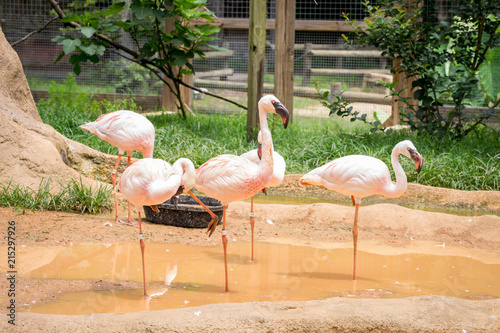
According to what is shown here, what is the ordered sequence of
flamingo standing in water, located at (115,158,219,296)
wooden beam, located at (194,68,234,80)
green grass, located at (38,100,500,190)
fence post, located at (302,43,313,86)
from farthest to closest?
wooden beam, located at (194,68,234,80), fence post, located at (302,43,313,86), green grass, located at (38,100,500,190), flamingo standing in water, located at (115,158,219,296)

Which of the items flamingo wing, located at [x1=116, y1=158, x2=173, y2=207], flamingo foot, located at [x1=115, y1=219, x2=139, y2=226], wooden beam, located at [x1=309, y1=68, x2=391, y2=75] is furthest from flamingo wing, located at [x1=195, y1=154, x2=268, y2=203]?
wooden beam, located at [x1=309, y1=68, x2=391, y2=75]

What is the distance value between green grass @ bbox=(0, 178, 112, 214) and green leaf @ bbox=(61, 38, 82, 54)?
10.5ft

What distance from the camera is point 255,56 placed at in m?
7.41

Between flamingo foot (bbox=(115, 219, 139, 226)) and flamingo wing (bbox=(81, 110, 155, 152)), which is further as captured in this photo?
flamingo wing (bbox=(81, 110, 155, 152))

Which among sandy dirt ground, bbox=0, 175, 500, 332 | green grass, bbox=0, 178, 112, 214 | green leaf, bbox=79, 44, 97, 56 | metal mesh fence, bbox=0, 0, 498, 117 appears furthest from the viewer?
metal mesh fence, bbox=0, 0, 498, 117

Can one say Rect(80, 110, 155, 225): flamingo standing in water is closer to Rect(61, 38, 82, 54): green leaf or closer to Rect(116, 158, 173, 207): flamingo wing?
Rect(116, 158, 173, 207): flamingo wing

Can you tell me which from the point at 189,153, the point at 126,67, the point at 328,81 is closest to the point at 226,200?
the point at 189,153

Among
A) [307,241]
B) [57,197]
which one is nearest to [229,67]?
[57,197]

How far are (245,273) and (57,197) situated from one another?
2.17 meters

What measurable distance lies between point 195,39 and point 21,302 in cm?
607

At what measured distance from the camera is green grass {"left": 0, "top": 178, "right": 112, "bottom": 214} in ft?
16.3

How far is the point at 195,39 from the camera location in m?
8.52

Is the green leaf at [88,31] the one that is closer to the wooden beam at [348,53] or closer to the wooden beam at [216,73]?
the wooden beam at [216,73]

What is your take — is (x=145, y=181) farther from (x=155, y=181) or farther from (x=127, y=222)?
(x=127, y=222)
